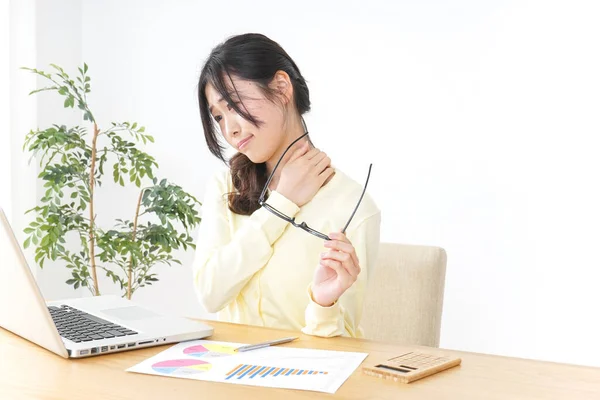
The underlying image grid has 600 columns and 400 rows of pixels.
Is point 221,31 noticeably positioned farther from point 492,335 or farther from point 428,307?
point 428,307

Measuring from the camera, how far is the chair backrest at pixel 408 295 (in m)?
1.68

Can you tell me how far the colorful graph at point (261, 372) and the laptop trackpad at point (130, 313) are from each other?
1.02 feet

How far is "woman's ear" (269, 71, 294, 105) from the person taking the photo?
1.53 metres

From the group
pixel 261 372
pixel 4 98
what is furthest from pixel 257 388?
pixel 4 98

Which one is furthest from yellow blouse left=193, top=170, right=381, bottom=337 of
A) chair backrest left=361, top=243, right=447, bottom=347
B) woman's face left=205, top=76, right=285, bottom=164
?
chair backrest left=361, top=243, right=447, bottom=347

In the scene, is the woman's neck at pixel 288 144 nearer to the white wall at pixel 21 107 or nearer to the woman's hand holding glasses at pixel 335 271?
the woman's hand holding glasses at pixel 335 271

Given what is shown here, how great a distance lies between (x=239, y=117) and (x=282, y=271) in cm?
32

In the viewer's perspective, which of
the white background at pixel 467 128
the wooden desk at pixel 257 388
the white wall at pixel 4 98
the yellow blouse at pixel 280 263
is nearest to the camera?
the wooden desk at pixel 257 388

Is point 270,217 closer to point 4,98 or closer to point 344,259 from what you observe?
point 344,259

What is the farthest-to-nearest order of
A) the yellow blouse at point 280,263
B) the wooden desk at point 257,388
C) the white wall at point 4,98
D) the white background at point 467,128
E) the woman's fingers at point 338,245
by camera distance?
1. the white wall at point 4,98
2. the white background at point 467,128
3. the yellow blouse at point 280,263
4. the woman's fingers at point 338,245
5. the wooden desk at point 257,388

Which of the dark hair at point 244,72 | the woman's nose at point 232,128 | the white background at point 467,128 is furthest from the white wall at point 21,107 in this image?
the woman's nose at point 232,128

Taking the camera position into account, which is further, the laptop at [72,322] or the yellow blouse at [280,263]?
the yellow blouse at [280,263]

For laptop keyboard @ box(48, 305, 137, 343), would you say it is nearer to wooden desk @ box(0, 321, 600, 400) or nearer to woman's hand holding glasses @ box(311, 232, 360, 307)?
wooden desk @ box(0, 321, 600, 400)

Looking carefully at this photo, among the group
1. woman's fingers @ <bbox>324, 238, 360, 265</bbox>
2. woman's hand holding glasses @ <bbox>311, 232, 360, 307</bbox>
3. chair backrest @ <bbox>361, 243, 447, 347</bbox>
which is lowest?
chair backrest @ <bbox>361, 243, 447, 347</bbox>
